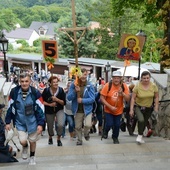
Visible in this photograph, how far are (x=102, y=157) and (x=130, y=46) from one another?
363cm

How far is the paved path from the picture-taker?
4.40 meters

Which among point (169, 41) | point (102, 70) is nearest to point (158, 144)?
point (169, 41)

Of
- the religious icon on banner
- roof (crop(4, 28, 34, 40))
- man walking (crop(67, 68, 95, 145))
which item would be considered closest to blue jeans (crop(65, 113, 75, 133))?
man walking (crop(67, 68, 95, 145))

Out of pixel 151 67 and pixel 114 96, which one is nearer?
pixel 114 96

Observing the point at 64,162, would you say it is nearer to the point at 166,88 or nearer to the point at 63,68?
the point at 166,88

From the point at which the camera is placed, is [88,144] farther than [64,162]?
Yes

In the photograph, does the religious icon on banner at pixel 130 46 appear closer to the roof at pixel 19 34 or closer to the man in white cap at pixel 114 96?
the man in white cap at pixel 114 96

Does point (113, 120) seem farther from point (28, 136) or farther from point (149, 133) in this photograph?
point (28, 136)

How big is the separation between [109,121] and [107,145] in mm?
474

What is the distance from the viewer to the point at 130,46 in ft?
26.0

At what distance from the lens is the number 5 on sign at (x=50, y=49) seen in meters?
6.73

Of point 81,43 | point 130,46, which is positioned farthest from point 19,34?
point 130,46

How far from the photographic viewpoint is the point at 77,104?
6059 mm

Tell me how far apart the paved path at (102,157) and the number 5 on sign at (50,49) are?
78.9 inches
